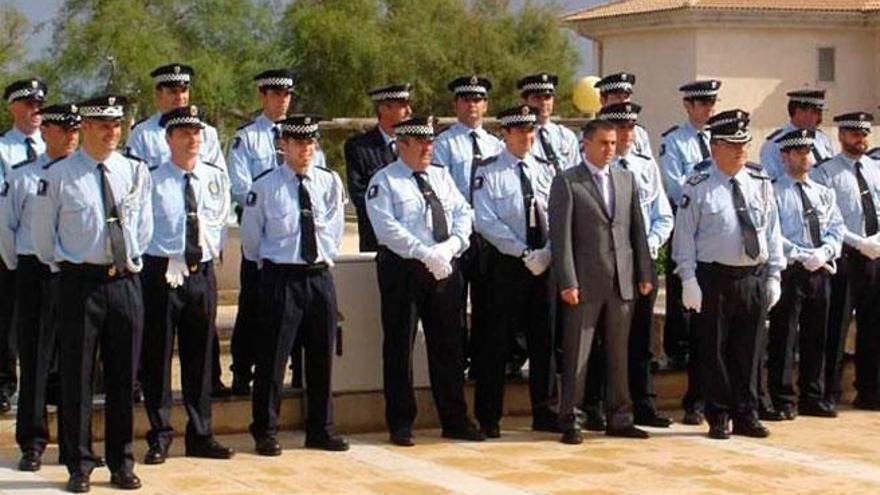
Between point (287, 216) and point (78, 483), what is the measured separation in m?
2.13

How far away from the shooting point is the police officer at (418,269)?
11922 mm

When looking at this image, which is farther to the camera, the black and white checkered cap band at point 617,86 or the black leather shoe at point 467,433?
the black and white checkered cap band at point 617,86

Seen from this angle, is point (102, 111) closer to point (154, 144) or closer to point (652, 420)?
point (154, 144)

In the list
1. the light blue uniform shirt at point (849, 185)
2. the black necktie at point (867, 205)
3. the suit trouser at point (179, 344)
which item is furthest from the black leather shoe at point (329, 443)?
the black necktie at point (867, 205)

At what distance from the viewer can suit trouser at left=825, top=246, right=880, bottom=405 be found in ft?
44.6

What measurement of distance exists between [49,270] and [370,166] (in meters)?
2.40

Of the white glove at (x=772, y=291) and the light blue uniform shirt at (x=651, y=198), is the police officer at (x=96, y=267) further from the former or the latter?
the white glove at (x=772, y=291)

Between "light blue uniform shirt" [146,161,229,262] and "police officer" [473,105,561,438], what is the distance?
72.2 inches

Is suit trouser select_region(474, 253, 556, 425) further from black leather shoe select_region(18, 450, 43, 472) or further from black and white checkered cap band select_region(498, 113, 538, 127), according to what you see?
black leather shoe select_region(18, 450, 43, 472)

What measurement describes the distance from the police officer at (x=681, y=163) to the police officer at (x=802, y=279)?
0.55 meters

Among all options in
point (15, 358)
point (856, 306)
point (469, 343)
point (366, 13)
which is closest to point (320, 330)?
point (469, 343)

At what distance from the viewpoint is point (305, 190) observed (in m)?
11.7

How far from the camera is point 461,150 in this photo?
42.5 feet

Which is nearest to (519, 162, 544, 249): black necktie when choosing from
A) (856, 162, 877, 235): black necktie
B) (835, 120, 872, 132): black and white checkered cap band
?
(856, 162, 877, 235): black necktie
